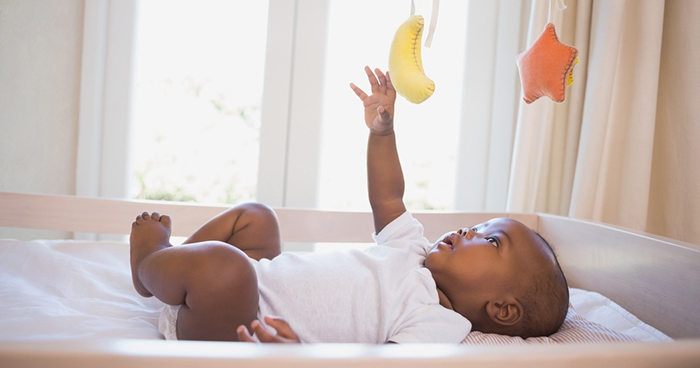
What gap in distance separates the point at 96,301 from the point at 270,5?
3.85 ft

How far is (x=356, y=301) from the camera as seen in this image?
808 millimetres

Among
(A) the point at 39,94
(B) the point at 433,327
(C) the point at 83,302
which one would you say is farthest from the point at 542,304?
(A) the point at 39,94

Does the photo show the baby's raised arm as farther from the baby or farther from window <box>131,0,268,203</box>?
window <box>131,0,268,203</box>

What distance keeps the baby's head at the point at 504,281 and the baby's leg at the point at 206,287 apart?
0.33m

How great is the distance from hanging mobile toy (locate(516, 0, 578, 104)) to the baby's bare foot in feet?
2.05

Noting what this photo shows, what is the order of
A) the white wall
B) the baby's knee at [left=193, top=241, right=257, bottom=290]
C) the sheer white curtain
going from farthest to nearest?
the white wall → the sheer white curtain → the baby's knee at [left=193, top=241, right=257, bottom=290]

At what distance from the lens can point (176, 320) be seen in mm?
773

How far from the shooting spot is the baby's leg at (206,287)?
693mm

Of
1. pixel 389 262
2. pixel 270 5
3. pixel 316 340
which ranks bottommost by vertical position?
pixel 316 340

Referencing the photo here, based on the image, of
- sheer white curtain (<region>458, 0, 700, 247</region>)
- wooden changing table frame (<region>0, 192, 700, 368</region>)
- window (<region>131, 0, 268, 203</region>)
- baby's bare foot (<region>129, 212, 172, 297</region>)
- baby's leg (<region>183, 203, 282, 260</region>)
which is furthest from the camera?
window (<region>131, 0, 268, 203</region>)

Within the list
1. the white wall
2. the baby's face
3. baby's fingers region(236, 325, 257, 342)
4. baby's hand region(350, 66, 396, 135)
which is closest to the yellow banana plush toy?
baby's hand region(350, 66, 396, 135)

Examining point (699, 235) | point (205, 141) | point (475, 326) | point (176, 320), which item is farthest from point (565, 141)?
point (176, 320)

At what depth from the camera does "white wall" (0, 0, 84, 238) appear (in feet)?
A: 4.80

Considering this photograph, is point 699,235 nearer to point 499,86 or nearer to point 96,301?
point 499,86
